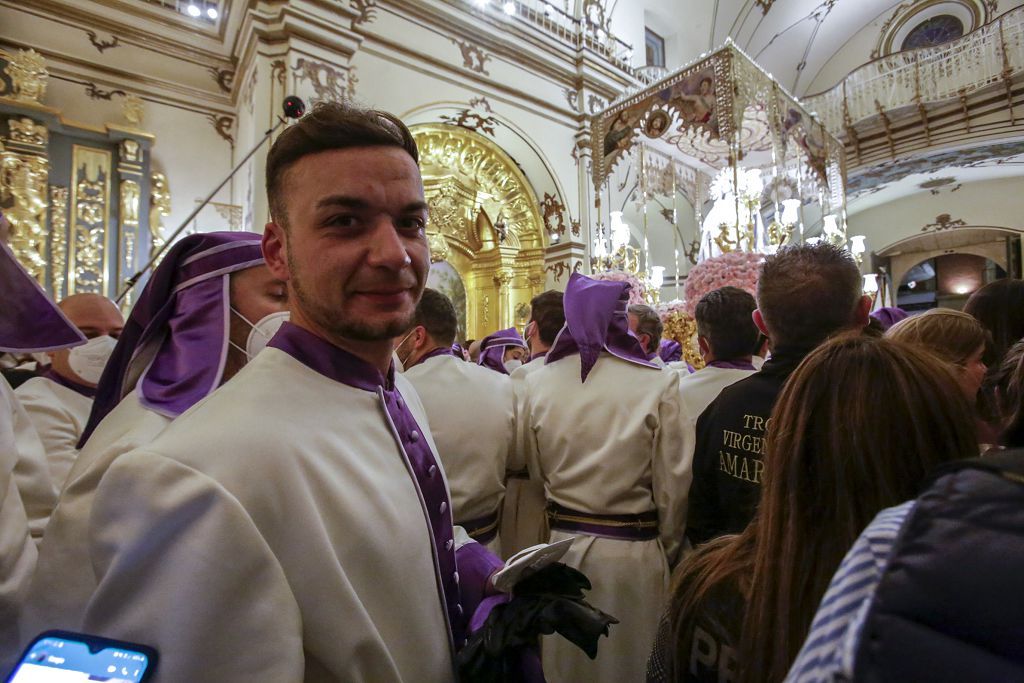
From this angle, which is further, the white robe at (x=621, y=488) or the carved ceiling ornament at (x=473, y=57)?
the carved ceiling ornament at (x=473, y=57)

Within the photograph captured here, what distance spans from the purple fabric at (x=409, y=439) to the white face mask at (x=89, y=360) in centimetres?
164

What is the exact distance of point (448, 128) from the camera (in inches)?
277

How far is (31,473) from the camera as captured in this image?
1.44 meters

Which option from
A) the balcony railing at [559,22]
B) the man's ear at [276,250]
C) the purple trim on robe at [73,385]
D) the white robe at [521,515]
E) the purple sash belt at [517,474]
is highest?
the balcony railing at [559,22]

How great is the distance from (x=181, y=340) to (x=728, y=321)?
6.81 ft

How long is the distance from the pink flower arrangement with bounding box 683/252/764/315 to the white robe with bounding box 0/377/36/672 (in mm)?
4231

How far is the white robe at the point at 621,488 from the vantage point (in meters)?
2.21

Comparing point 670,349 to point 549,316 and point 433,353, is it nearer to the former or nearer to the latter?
point 549,316

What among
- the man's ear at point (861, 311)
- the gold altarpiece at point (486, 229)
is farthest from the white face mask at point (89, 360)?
the gold altarpiece at point (486, 229)

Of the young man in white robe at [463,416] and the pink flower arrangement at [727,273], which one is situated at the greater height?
the pink flower arrangement at [727,273]

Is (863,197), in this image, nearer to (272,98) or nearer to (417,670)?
(272,98)

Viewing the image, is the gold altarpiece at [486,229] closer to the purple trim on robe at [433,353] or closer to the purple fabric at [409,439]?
the purple trim on robe at [433,353]

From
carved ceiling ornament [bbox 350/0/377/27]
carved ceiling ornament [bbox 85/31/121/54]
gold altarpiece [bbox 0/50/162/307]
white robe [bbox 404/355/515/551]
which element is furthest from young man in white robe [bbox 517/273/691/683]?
carved ceiling ornament [bbox 85/31/121/54]

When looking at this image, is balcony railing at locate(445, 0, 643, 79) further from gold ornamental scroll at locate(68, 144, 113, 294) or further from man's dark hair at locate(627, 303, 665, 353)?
man's dark hair at locate(627, 303, 665, 353)
